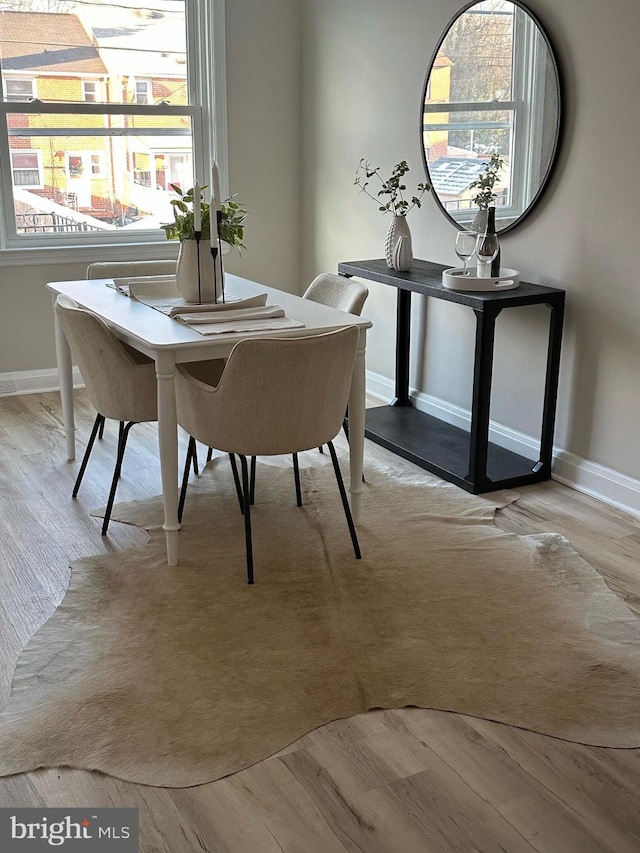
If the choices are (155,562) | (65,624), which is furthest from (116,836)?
(155,562)

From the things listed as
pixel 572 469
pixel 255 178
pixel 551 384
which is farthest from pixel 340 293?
pixel 255 178

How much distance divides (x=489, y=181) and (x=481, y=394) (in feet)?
3.13

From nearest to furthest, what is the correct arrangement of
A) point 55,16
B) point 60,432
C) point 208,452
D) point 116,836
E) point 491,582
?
point 116,836 < point 491,582 < point 208,452 < point 60,432 < point 55,16

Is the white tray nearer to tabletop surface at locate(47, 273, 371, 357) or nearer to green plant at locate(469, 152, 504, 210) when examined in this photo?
green plant at locate(469, 152, 504, 210)

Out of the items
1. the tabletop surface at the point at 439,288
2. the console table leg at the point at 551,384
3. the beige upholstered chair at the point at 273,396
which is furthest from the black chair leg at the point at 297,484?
the console table leg at the point at 551,384

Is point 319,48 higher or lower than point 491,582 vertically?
higher

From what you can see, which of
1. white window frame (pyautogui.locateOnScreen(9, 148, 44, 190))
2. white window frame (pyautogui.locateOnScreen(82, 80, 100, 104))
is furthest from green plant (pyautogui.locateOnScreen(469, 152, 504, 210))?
white window frame (pyautogui.locateOnScreen(9, 148, 44, 190))

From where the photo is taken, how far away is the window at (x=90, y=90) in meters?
4.86

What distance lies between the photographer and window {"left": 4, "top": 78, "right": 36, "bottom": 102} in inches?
184

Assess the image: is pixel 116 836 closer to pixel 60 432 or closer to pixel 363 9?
pixel 60 432

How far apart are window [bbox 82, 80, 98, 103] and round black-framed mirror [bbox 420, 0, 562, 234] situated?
184 centimetres

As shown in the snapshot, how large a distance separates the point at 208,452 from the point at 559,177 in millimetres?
1802

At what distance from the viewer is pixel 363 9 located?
4.55 meters

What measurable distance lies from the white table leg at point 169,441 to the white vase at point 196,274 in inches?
22.7
